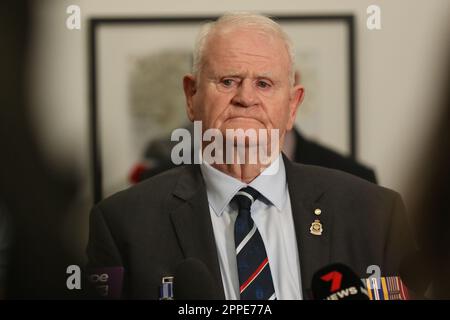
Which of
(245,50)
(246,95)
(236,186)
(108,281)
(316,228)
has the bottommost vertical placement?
(108,281)

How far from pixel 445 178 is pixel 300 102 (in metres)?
0.51

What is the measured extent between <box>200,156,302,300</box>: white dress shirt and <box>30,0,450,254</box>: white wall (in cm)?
34

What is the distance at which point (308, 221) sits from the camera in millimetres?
1830

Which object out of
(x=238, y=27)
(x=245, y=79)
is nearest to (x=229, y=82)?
(x=245, y=79)

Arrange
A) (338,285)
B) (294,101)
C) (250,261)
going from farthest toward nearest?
(294,101) < (250,261) < (338,285)

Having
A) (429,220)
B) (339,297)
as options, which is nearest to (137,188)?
(339,297)

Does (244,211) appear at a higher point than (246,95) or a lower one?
lower

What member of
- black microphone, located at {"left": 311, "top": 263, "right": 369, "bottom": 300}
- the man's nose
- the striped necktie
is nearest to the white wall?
the man's nose

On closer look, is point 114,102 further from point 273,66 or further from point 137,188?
point 273,66

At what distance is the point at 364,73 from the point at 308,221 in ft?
1.67

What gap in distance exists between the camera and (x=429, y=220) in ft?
6.69

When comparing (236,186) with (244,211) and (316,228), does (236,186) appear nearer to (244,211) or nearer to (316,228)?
(244,211)

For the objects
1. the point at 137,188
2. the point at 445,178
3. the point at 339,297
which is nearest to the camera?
the point at 339,297

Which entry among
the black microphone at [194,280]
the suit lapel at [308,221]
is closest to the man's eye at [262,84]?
the suit lapel at [308,221]
